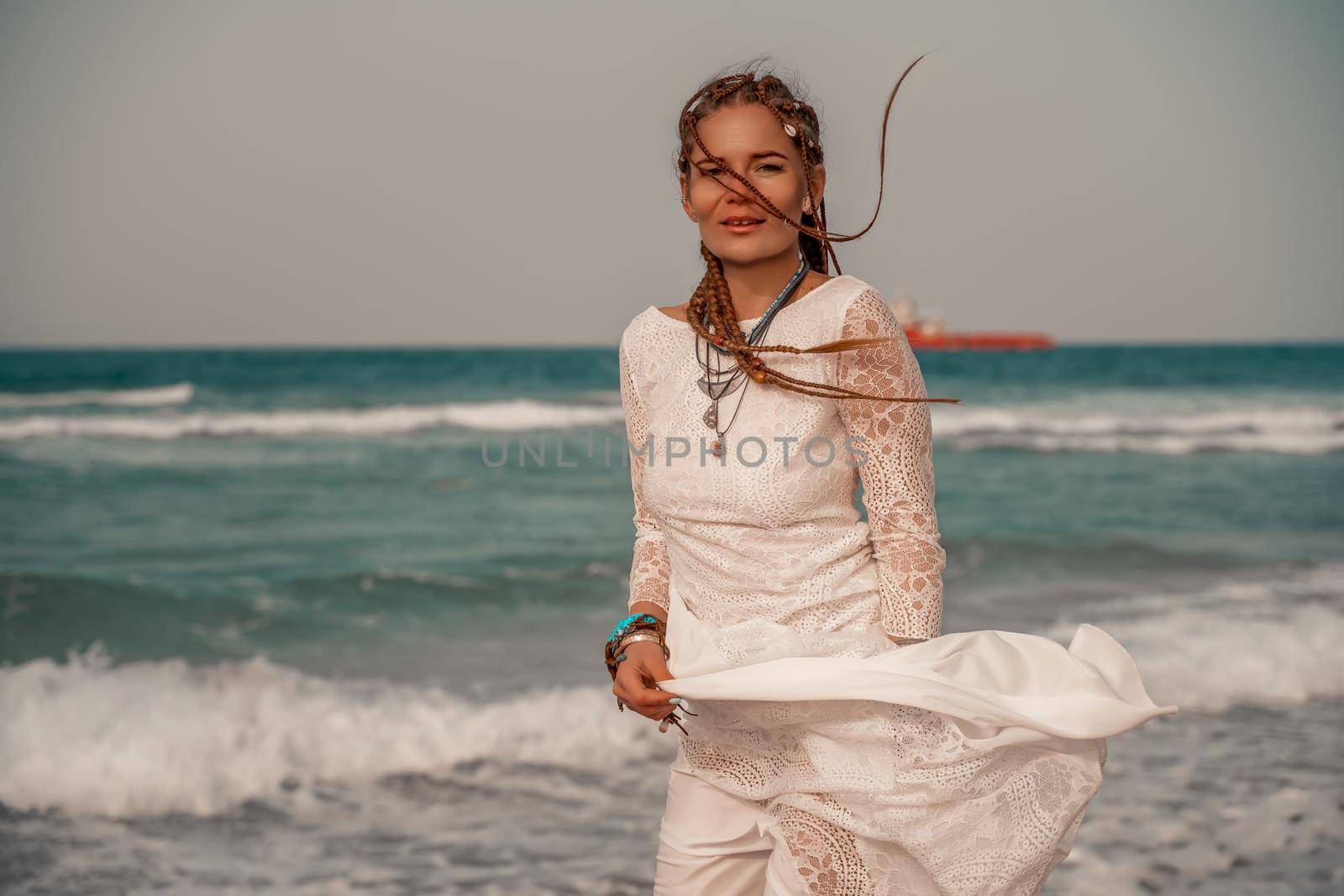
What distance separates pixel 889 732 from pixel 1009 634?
0.78ft

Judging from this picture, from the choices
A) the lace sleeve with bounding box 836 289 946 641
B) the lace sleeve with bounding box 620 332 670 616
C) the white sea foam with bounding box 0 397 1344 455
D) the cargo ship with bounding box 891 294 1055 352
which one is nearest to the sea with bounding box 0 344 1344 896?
the white sea foam with bounding box 0 397 1344 455

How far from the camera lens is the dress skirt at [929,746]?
1545 millimetres

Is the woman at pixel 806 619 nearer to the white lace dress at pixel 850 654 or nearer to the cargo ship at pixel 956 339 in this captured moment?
the white lace dress at pixel 850 654

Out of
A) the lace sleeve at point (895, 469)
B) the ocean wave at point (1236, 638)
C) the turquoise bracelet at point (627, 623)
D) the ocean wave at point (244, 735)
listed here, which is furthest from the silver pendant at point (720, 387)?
the ocean wave at point (1236, 638)

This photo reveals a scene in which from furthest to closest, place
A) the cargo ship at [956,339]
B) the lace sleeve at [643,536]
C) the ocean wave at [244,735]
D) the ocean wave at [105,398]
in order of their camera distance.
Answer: the cargo ship at [956,339]
the ocean wave at [105,398]
the ocean wave at [244,735]
the lace sleeve at [643,536]

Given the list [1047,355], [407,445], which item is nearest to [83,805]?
[407,445]

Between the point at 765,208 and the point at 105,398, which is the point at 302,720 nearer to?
the point at 765,208

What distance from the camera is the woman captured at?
1589 mm

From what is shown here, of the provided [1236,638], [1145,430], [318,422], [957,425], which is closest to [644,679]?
[1236,638]

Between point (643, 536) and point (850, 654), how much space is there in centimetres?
53

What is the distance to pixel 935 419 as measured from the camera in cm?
1758

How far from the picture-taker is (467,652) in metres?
6.37

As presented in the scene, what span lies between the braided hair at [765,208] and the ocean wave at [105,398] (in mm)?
21005

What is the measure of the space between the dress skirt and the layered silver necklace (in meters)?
0.36
